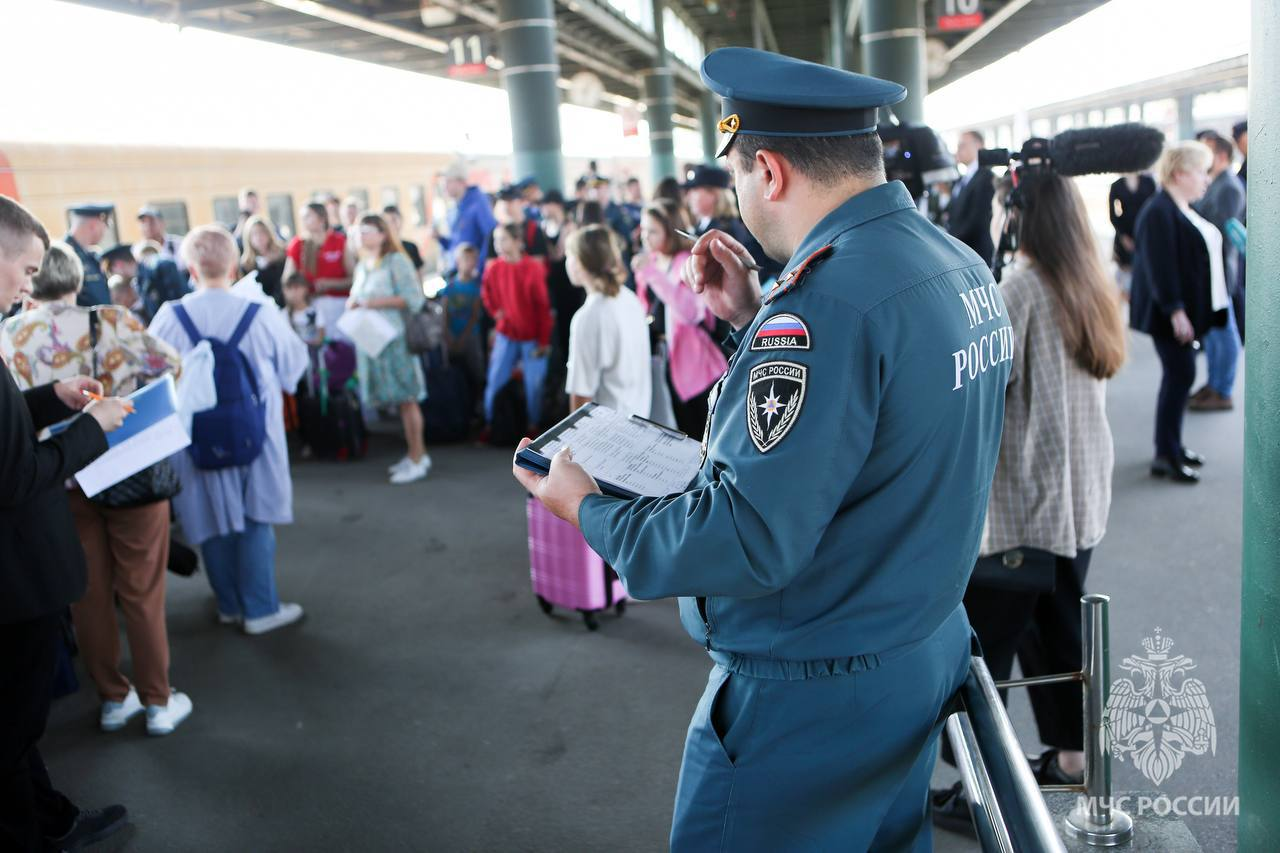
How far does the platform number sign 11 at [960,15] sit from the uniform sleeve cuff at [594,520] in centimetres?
1264

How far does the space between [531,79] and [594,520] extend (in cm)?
1221

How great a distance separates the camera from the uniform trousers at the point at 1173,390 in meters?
5.55

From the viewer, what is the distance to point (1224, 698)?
3.32 metres

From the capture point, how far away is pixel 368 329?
6594mm

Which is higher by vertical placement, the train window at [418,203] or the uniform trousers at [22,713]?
the train window at [418,203]

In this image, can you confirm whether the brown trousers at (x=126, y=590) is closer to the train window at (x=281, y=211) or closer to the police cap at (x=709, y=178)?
the police cap at (x=709, y=178)

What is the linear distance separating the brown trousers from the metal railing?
3.07 meters

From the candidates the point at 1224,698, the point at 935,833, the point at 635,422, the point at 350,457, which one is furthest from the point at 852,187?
the point at 350,457

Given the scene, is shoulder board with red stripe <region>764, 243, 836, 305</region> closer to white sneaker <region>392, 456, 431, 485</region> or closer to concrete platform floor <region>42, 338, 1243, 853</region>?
concrete platform floor <region>42, 338, 1243, 853</region>

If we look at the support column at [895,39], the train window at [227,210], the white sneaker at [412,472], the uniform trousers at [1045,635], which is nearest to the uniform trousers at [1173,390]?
the uniform trousers at [1045,635]

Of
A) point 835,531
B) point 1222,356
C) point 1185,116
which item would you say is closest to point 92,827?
point 835,531

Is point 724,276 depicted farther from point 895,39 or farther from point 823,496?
point 895,39

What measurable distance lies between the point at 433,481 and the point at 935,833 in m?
4.67

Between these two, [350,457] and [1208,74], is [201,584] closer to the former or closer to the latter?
[350,457]
